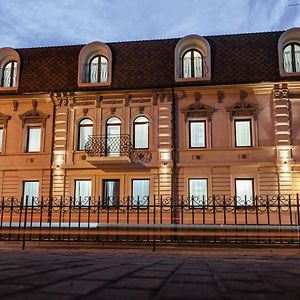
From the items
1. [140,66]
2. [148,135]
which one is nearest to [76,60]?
[140,66]

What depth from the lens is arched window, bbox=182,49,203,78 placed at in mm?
21938

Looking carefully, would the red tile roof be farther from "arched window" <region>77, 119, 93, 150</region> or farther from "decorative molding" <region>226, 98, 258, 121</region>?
"arched window" <region>77, 119, 93, 150</region>

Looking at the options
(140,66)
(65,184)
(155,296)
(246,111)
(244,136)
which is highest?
(140,66)

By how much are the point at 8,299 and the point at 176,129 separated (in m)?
19.6

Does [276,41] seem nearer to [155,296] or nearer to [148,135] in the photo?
[148,135]

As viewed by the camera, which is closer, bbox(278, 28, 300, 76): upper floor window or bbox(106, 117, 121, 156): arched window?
bbox(278, 28, 300, 76): upper floor window

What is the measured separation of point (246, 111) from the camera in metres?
21.1

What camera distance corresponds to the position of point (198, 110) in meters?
21.4

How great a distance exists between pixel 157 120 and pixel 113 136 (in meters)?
2.52

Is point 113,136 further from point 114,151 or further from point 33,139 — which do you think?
point 33,139

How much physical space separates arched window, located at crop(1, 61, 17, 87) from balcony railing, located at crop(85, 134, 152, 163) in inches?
237

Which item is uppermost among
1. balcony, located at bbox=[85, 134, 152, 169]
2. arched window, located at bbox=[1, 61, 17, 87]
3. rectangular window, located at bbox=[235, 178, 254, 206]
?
arched window, located at bbox=[1, 61, 17, 87]

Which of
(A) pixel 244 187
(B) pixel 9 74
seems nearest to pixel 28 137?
(B) pixel 9 74

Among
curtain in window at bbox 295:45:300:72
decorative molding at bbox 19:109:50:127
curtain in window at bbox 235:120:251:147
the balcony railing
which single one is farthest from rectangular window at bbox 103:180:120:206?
curtain in window at bbox 295:45:300:72
